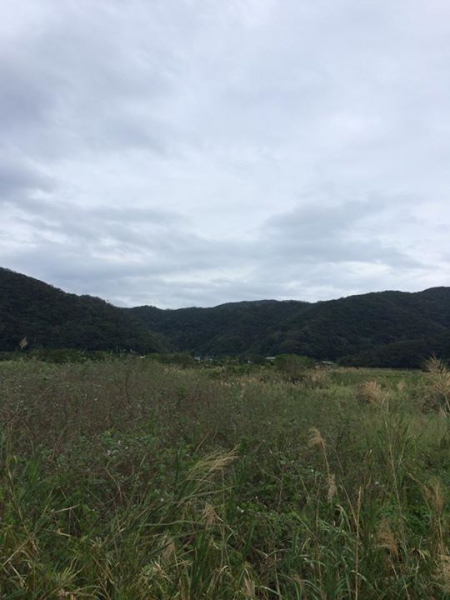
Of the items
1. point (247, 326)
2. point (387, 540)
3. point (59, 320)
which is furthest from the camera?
point (247, 326)

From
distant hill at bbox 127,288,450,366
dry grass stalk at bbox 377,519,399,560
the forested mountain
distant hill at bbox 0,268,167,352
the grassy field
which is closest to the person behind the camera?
the grassy field

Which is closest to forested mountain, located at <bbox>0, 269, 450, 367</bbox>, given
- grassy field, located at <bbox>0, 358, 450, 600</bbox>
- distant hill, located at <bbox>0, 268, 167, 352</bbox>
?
distant hill, located at <bbox>0, 268, 167, 352</bbox>

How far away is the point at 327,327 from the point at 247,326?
13.3 m

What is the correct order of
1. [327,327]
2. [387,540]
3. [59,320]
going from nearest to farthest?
[387,540] < [59,320] < [327,327]

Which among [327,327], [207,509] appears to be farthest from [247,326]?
[207,509]

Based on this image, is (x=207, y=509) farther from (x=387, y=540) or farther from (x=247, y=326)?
(x=247, y=326)

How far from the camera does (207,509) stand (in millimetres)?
2818

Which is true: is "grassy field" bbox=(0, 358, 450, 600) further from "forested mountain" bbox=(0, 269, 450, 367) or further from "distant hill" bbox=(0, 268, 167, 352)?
"distant hill" bbox=(0, 268, 167, 352)

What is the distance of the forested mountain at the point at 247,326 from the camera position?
23.7m

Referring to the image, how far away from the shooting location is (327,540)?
9.40ft

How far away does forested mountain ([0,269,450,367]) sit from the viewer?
2372cm

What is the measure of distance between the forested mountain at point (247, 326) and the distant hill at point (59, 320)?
60mm

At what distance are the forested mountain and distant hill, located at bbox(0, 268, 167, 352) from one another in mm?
60

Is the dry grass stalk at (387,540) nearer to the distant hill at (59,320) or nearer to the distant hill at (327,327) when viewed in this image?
the distant hill at (59,320)
